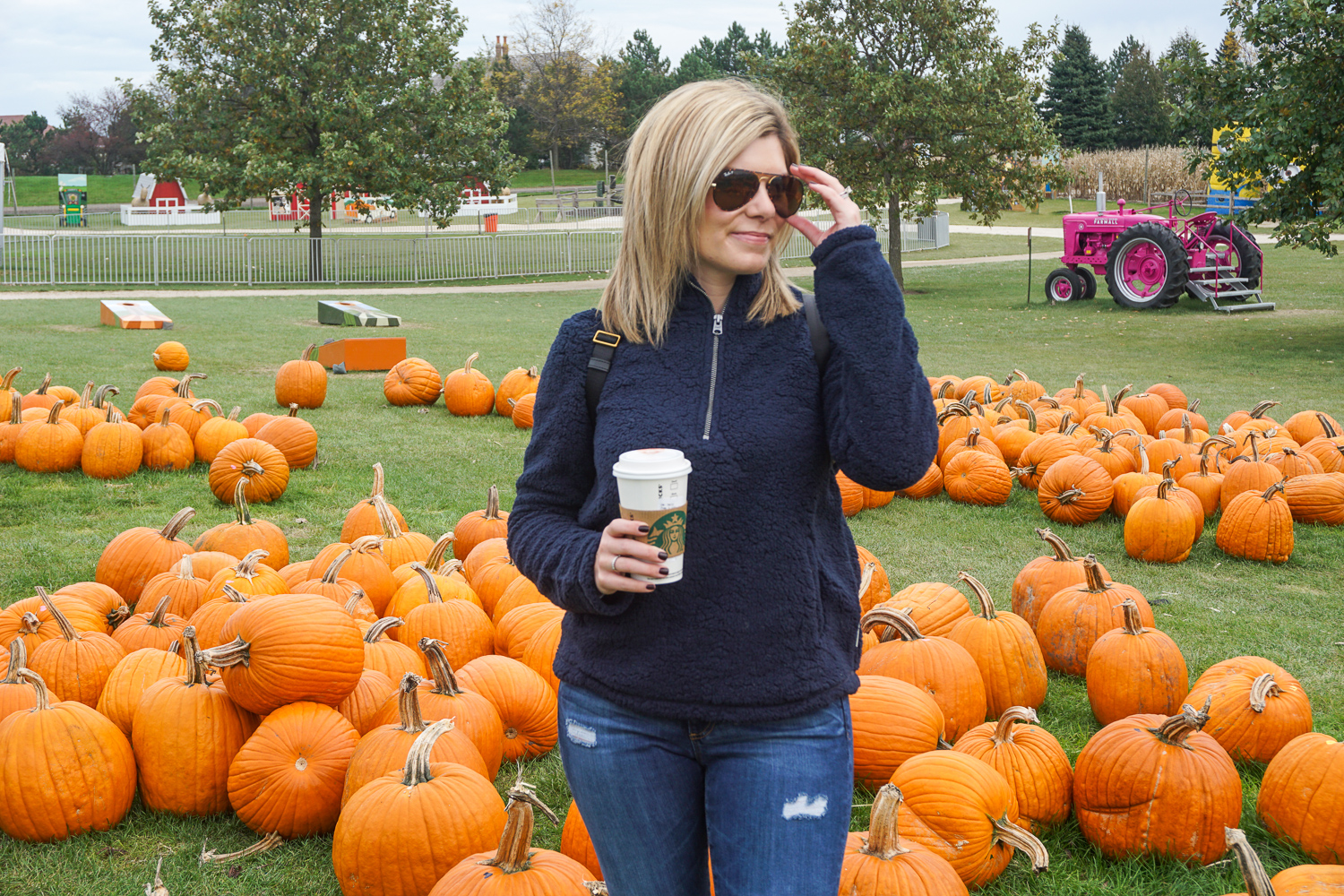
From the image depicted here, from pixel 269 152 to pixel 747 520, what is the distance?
90.6 feet

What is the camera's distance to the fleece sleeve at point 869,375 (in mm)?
1778

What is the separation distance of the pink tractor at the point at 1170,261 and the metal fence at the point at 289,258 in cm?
675

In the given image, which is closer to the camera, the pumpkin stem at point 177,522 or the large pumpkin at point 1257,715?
the large pumpkin at point 1257,715

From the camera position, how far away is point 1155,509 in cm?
570

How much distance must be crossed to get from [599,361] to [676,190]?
0.33 metres

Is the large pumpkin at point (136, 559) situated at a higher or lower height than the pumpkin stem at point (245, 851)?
higher

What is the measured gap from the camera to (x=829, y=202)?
74.2 inches

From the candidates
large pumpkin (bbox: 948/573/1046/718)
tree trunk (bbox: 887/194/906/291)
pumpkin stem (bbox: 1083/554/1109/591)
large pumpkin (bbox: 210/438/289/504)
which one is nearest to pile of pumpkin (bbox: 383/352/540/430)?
large pumpkin (bbox: 210/438/289/504)

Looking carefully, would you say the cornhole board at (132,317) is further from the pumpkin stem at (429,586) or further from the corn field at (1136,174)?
the corn field at (1136,174)

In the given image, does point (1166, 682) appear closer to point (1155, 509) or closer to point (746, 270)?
point (1155, 509)

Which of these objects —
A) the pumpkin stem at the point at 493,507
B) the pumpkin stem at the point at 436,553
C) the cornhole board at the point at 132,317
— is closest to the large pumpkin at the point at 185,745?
the pumpkin stem at the point at 436,553

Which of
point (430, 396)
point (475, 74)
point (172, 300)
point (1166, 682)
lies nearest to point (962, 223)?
point (475, 74)

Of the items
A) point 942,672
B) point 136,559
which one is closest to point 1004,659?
point 942,672

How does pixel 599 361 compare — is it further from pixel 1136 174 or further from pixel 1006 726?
pixel 1136 174
